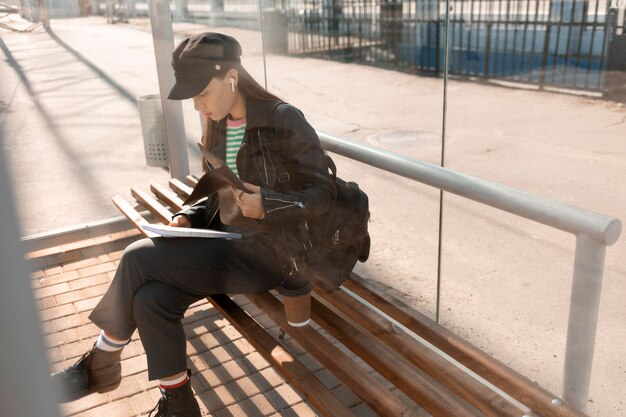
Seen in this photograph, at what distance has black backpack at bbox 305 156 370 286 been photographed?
6.79 feet

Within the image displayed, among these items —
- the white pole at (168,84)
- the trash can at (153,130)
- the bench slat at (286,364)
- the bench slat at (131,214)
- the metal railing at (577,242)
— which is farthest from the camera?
the trash can at (153,130)

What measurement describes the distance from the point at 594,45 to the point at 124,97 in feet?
10.7

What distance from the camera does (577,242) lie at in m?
1.53

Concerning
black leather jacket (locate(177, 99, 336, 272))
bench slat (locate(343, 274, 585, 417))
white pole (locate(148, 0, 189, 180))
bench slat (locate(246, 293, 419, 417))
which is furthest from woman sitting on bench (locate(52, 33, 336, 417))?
white pole (locate(148, 0, 189, 180))

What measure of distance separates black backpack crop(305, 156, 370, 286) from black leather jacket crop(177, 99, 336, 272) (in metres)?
0.06

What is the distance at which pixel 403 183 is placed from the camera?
2.60 meters

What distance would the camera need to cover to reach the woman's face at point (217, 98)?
2.10 meters

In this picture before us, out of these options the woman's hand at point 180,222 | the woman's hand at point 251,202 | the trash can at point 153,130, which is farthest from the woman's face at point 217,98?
the trash can at point 153,130

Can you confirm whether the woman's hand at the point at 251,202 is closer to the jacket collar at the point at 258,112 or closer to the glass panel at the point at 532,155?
Result: the jacket collar at the point at 258,112

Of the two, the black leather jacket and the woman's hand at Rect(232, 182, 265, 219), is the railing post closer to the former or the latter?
the black leather jacket

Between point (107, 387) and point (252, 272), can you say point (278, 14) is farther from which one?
point (107, 387)

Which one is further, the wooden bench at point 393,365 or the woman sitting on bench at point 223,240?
the woman sitting on bench at point 223,240

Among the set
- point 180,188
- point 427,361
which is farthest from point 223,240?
point 180,188

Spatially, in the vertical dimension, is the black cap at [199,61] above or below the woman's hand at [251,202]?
above
